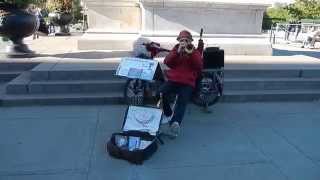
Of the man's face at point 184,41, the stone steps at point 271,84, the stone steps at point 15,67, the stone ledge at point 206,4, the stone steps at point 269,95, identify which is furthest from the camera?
the stone ledge at point 206,4

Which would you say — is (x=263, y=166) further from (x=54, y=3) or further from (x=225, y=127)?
(x=54, y=3)

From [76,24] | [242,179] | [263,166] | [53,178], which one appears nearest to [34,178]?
[53,178]

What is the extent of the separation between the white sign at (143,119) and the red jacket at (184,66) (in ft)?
2.30

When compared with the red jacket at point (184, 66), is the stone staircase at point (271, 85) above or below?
below

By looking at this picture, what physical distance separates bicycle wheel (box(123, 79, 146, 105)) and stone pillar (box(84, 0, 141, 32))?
172 inches

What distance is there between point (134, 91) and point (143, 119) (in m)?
1.48

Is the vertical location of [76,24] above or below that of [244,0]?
below

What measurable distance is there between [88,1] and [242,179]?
24.5ft

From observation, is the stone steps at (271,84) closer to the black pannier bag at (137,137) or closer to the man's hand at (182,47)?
the man's hand at (182,47)

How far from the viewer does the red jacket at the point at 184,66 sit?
5.77 metres

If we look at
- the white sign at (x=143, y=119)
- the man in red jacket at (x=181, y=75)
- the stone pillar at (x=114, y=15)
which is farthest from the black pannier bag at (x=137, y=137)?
the stone pillar at (x=114, y=15)

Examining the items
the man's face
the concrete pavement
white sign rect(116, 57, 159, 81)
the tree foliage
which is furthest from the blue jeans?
the tree foliage

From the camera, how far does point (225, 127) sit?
6.05 metres

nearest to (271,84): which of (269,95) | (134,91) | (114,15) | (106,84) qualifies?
(269,95)
